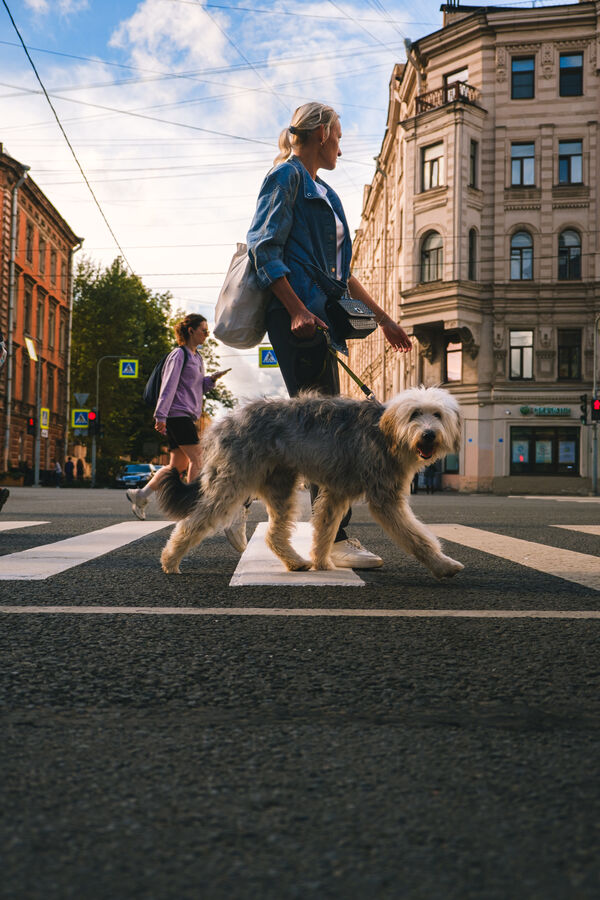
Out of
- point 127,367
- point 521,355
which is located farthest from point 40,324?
point 521,355

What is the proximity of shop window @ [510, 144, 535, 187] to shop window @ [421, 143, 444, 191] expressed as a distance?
286cm

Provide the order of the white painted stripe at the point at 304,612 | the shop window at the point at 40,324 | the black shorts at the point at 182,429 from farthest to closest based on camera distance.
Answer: the shop window at the point at 40,324
the black shorts at the point at 182,429
the white painted stripe at the point at 304,612

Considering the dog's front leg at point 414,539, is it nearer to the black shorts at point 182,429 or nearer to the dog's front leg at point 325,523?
the dog's front leg at point 325,523

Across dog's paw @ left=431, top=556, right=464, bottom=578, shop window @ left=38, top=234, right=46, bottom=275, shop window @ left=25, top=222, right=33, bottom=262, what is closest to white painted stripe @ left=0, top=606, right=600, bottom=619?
dog's paw @ left=431, top=556, right=464, bottom=578

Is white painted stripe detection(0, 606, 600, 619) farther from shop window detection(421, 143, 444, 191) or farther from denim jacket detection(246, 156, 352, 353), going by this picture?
shop window detection(421, 143, 444, 191)

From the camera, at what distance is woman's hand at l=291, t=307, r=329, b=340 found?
493cm

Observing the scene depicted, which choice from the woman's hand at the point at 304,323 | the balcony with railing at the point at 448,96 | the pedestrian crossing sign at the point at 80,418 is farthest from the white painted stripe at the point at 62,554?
the pedestrian crossing sign at the point at 80,418

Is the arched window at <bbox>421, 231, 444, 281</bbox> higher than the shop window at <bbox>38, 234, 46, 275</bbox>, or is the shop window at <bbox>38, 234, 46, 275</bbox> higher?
the shop window at <bbox>38, 234, 46, 275</bbox>

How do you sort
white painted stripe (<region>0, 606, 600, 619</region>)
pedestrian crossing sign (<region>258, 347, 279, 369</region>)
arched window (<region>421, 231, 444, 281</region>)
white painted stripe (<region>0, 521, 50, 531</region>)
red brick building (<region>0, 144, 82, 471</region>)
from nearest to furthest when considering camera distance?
white painted stripe (<region>0, 606, 600, 619</region>)
white painted stripe (<region>0, 521, 50, 531</region>)
pedestrian crossing sign (<region>258, 347, 279, 369</region>)
arched window (<region>421, 231, 444, 281</region>)
red brick building (<region>0, 144, 82, 471</region>)

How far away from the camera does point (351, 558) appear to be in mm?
4906

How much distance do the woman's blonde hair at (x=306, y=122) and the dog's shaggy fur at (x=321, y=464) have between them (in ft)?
5.70

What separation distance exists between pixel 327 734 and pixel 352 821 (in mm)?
455

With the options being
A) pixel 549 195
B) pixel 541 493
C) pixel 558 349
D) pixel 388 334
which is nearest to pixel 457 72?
pixel 549 195

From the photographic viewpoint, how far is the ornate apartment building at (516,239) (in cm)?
3481
